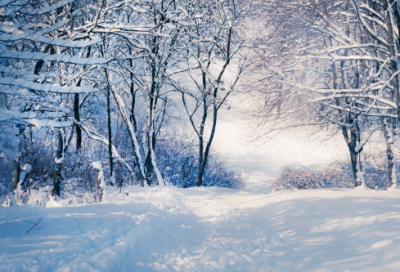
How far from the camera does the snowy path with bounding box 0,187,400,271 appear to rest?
115 inches

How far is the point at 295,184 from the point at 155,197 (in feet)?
35.6

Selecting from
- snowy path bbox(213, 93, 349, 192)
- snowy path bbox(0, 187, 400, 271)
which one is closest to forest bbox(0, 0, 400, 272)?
snowy path bbox(0, 187, 400, 271)

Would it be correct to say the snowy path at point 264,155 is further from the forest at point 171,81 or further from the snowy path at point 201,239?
the snowy path at point 201,239

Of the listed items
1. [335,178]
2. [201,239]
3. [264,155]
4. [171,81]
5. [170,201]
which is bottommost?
[335,178]

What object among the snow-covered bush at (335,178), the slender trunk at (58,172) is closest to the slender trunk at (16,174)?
the slender trunk at (58,172)

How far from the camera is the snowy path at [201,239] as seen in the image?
9.61 ft

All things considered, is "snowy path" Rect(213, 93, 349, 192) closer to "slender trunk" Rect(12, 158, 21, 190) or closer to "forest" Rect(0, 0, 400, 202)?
"forest" Rect(0, 0, 400, 202)

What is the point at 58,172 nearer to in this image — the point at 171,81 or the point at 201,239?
the point at 171,81

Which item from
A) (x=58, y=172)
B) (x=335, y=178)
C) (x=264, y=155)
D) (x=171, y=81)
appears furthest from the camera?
(x=264, y=155)

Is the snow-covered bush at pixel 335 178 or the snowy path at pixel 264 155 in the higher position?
the snowy path at pixel 264 155

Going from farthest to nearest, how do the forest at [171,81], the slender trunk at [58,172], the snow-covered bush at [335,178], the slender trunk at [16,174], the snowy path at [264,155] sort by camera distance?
1. the snowy path at [264,155]
2. the snow-covered bush at [335,178]
3. the slender trunk at [58,172]
4. the slender trunk at [16,174]
5. the forest at [171,81]

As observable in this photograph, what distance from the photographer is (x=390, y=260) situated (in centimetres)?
280

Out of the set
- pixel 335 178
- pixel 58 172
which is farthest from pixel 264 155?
pixel 58 172

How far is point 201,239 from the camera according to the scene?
4285 mm
